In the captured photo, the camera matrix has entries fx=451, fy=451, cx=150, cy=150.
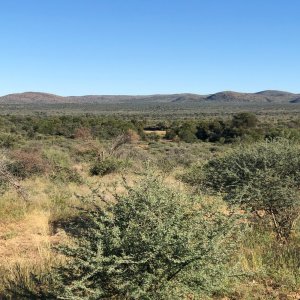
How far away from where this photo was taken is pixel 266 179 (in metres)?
8.41

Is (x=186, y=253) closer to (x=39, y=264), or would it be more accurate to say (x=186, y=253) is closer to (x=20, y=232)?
(x=39, y=264)

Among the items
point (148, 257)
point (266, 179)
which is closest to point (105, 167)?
point (266, 179)

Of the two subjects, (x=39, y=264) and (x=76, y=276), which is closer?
(x=76, y=276)

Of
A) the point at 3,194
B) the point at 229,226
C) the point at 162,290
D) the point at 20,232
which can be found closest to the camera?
the point at 162,290

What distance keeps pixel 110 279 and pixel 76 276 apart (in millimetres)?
368

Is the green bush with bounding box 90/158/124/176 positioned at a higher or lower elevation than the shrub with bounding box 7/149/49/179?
lower

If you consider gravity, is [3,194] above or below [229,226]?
below

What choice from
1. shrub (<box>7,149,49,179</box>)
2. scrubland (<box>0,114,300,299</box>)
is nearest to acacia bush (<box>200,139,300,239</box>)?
scrubland (<box>0,114,300,299</box>)

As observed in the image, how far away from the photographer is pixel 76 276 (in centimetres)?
457

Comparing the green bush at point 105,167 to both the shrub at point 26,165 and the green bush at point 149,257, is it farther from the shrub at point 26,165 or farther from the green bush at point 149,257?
the green bush at point 149,257

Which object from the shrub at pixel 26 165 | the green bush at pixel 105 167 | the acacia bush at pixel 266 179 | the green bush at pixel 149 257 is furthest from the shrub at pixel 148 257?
the green bush at pixel 105 167

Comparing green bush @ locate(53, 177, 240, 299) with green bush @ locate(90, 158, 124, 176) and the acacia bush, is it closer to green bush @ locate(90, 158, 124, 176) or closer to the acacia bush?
the acacia bush

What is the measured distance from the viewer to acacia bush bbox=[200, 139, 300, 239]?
Answer: 27.1 feet

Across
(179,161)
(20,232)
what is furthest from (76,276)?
(179,161)
